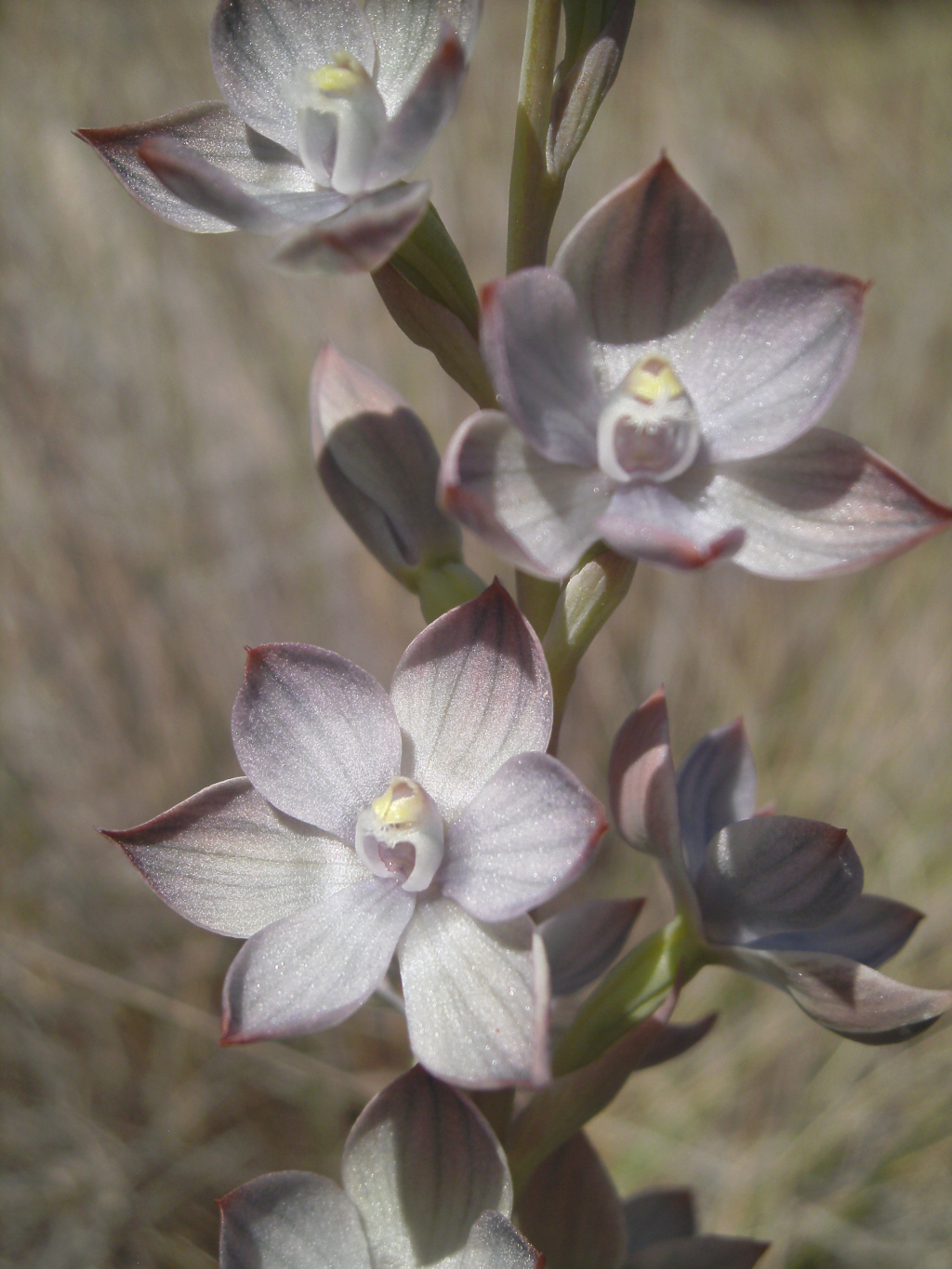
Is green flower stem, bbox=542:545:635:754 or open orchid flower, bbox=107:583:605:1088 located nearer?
open orchid flower, bbox=107:583:605:1088

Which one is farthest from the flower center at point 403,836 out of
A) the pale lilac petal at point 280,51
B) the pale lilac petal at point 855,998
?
the pale lilac petal at point 280,51

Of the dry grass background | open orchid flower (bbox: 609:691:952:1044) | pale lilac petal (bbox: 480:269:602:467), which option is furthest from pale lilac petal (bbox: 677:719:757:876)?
the dry grass background

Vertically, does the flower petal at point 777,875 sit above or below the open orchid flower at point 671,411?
below

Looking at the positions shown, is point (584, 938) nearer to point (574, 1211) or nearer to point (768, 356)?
point (574, 1211)

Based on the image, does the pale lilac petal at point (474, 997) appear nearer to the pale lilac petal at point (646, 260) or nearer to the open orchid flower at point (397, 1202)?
the open orchid flower at point (397, 1202)

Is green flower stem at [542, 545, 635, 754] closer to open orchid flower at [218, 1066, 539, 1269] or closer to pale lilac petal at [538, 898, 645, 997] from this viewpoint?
pale lilac petal at [538, 898, 645, 997]
